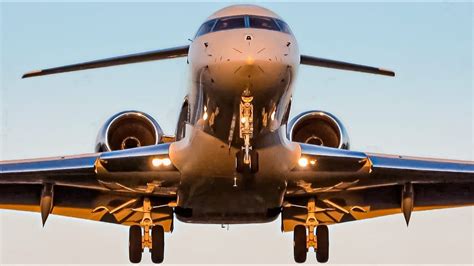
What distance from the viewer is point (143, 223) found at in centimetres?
2538

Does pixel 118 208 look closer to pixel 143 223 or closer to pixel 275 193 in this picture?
pixel 143 223

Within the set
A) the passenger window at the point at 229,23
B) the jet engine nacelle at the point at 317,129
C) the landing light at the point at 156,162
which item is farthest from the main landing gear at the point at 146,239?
the passenger window at the point at 229,23

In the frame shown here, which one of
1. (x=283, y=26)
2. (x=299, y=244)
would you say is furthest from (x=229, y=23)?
(x=299, y=244)

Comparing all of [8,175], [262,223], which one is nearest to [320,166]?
[262,223]

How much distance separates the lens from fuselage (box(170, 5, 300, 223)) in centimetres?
1966

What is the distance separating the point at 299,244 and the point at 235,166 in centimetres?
491

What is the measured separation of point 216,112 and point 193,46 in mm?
1374

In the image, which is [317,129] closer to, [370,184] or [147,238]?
[370,184]

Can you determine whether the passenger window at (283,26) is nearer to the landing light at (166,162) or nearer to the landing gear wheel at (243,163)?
the landing gear wheel at (243,163)

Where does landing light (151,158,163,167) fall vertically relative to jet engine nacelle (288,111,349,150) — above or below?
below

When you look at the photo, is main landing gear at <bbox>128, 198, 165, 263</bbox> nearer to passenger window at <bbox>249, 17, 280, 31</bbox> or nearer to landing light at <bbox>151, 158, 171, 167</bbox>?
landing light at <bbox>151, 158, 171, 167</bbox>

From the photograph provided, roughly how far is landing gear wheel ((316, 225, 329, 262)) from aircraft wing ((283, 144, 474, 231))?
0.53m

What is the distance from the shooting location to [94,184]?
24984 mm

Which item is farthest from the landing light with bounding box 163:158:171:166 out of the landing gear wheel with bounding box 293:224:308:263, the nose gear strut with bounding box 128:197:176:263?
the landing gear wheel with bounding box 293:224:308:263
